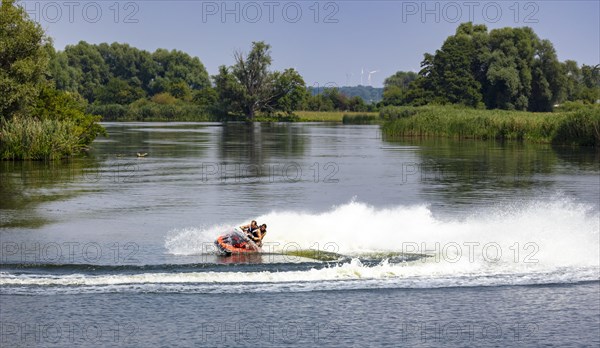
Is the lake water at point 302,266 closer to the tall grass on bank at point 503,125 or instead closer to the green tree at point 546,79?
the tall grass on bank at point 503,125

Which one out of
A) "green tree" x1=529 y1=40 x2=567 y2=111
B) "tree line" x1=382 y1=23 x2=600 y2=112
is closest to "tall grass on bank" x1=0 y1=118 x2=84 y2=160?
"tree line" x1=382 y1=23 x2=600 y2=112

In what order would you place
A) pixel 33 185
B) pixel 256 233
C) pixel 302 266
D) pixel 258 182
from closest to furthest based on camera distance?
pixel 302 266 < pixel 256 233 < pixel 33 185 < pixel 258 182

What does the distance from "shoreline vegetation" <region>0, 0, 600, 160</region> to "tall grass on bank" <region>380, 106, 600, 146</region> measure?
0.12 m

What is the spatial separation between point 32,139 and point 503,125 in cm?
5102

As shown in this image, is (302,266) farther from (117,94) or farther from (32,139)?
(117,94)

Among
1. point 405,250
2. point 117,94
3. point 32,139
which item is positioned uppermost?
point 117,94

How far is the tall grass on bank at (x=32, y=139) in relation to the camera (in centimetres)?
5878

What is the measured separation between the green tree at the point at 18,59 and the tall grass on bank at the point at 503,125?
158ft

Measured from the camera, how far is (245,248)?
2591 centimetres

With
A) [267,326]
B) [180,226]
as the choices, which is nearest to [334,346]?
[267,326]

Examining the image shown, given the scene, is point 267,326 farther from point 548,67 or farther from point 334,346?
point 548,67

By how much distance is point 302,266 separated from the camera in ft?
80.5

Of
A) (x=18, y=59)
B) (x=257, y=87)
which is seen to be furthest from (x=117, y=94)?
(x=18, y=59)

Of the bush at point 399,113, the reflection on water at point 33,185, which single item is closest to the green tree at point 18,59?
the reflection on water at point 33,185
